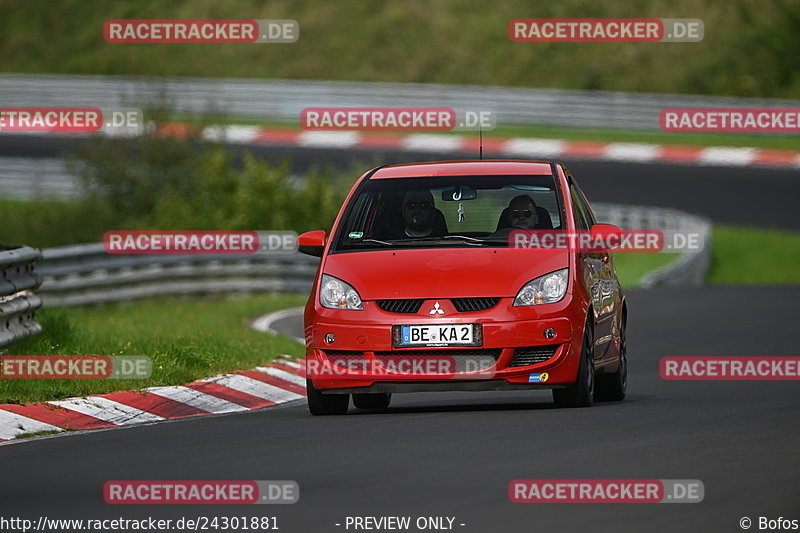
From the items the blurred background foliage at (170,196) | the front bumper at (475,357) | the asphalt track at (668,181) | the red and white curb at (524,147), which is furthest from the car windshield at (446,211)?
the red and white curb at (524,147)

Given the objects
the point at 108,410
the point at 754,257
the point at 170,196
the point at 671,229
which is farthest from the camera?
the point at 170,196

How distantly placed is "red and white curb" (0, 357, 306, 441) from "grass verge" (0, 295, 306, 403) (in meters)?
0.18

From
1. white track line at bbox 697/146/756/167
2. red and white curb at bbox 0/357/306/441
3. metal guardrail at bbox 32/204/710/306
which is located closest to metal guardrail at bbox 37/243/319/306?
metal guardrail at bbox 32/204/710/306

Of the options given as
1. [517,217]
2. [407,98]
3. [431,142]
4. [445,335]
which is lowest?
[445,335]

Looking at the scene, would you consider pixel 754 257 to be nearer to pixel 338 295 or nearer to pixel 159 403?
pixel 159 403

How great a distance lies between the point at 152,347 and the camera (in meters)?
14.7

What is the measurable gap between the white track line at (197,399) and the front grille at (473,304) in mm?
2236

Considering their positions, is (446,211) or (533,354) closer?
(533,354)

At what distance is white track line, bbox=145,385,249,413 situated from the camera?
12.6 m

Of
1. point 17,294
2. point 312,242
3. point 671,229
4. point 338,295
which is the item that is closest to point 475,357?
point 338,295

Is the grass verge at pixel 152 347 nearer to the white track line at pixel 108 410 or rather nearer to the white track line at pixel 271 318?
the white track line at pixel 108 410

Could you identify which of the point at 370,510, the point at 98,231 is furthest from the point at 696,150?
the point at 370,510

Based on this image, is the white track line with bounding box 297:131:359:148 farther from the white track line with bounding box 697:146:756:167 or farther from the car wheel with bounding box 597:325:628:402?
the car wheel with bounding box 597:325:628:402

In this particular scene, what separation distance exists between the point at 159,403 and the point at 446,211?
2378mm
